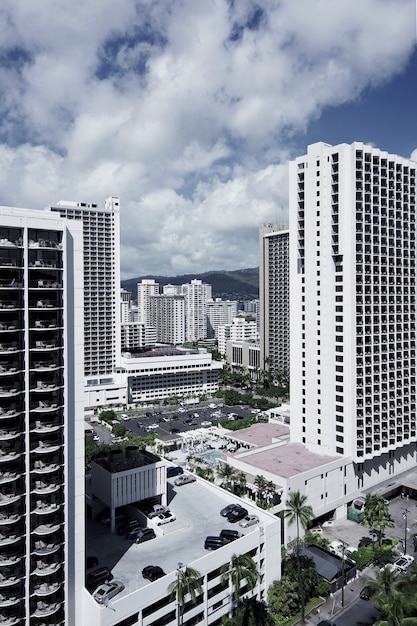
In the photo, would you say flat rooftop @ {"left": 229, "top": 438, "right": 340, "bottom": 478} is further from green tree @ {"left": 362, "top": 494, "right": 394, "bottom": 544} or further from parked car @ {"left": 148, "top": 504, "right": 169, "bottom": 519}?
parked car @ {"left": 148, "top": 504, "right": 169, "bottom": 519}

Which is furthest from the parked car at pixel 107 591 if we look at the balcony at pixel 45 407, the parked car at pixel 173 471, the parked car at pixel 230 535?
the parked car at pixel 173 471

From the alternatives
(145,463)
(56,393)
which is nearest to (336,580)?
(145,463)

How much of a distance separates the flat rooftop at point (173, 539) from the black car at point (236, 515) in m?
0.62

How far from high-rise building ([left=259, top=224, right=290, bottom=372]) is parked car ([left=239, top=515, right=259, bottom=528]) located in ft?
328

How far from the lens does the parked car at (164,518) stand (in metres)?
41.6

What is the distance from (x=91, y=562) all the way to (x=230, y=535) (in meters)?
11.8

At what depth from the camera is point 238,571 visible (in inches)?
1419

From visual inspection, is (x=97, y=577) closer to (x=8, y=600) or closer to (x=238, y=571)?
(x=8, y=600)

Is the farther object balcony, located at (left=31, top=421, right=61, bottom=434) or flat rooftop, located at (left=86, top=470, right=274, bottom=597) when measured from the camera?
flat rooftop, located at (left=86, top=470, right=274, bottom=597)

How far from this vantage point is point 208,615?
36031 mm

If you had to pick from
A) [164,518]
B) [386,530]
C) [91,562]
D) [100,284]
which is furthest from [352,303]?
[100,284]

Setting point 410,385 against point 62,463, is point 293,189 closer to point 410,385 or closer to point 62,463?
point 410,385

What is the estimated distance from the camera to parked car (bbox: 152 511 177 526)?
4159cm

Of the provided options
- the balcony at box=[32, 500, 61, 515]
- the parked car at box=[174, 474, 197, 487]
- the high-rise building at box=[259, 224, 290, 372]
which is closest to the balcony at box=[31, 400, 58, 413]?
the balcony at box=[32, 500, 61, 515]
